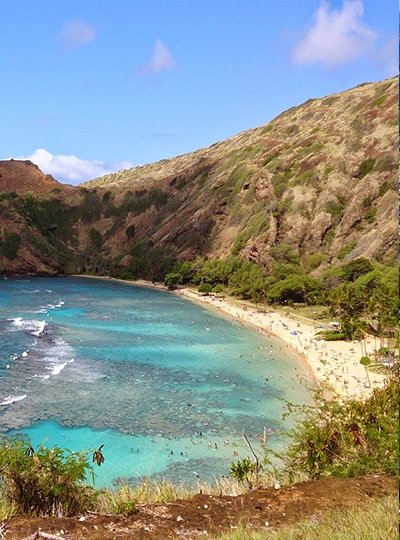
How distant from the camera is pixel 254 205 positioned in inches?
5182

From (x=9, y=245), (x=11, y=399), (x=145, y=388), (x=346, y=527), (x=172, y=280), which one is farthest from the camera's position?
(x=9, y=245)

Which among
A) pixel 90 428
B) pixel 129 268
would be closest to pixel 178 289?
pixel 129 268

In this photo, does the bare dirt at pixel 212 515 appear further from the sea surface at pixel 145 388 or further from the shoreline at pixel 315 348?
the shoreline at pixel 315 348

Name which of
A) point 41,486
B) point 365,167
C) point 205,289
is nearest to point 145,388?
point 41,486

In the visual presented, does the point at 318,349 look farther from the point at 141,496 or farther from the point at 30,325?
the point at 141,496

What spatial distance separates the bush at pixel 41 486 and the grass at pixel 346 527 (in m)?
5.22

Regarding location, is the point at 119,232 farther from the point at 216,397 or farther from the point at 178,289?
the point at 216,397

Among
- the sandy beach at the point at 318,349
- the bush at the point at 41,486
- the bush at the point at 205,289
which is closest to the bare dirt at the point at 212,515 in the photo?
the bush at the point at 41,486

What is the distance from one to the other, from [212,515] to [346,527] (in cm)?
457

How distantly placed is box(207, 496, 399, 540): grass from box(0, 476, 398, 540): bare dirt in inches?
35.2

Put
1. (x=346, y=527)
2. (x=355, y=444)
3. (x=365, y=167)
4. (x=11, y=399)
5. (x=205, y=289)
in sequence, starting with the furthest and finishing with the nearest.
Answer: (x=205, y=289), (x=365, y=167), (x=11, y=399), (x=355, y=444), (x=346, y=527)

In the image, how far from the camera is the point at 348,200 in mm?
112938

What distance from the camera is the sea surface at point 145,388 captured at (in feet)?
114

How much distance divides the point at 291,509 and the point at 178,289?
11465 cm
